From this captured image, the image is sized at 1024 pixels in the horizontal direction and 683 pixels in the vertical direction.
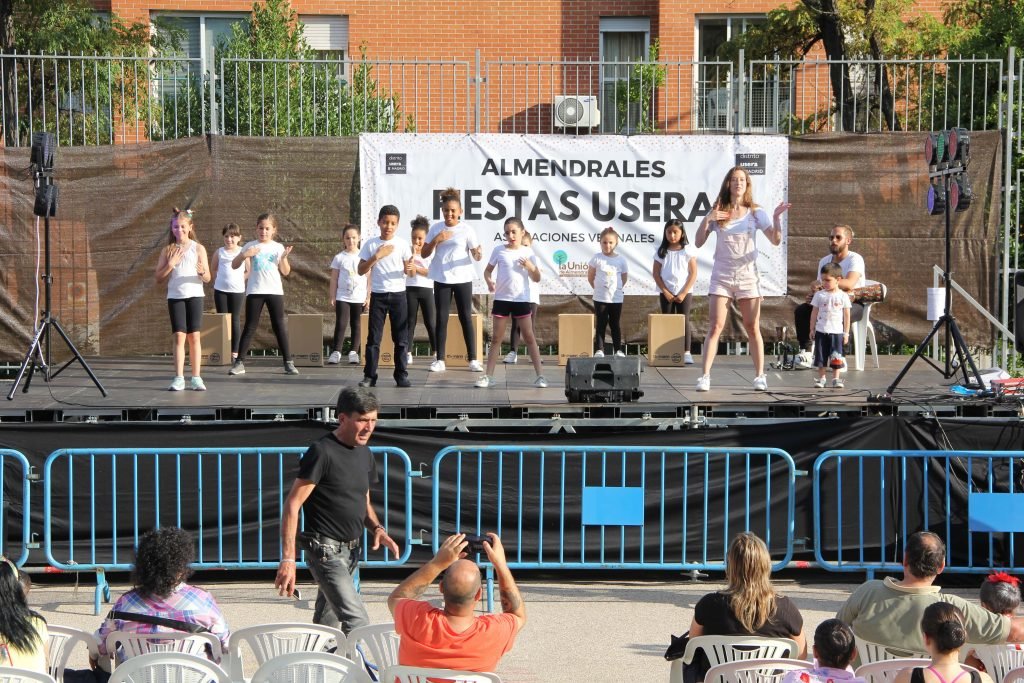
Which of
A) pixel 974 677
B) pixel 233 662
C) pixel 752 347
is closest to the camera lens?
pixel 974 677

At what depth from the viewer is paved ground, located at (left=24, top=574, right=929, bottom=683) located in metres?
7.09

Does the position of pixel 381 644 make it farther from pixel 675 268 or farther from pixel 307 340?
pixel 675 268

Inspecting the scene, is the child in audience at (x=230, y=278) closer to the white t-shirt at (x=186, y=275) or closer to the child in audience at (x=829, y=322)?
the white t-shirt at (x=186, y=275)

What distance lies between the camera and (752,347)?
10703 millimetres

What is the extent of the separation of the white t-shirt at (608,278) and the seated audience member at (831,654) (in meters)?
8.78

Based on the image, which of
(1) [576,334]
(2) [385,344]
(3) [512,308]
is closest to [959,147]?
(3) [512,308]

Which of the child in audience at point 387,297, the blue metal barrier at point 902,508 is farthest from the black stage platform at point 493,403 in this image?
the blue metal barrier at point 902,508

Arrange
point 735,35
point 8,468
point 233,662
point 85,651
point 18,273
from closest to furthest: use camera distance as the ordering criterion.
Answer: point 233,662, point 85,651, point 8,468, point 18,273, point 735,35

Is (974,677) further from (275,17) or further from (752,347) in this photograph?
(275,17)

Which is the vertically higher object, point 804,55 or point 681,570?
point 804,55

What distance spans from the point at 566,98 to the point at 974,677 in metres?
12.4

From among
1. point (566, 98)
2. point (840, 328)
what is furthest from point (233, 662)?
point (566, 98)

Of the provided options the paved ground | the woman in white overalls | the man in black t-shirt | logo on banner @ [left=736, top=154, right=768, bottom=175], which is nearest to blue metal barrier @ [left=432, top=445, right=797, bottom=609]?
the paved ground

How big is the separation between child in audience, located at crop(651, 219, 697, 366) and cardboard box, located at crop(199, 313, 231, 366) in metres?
4.44
